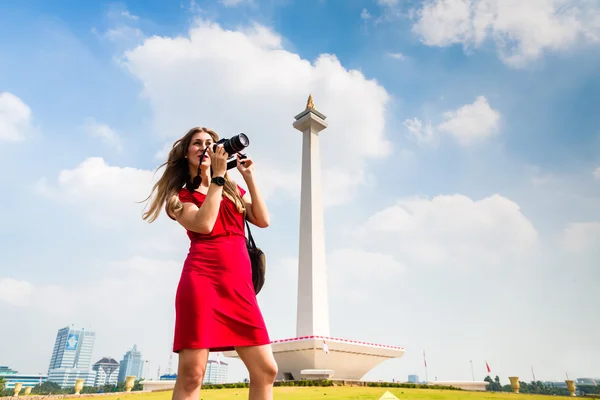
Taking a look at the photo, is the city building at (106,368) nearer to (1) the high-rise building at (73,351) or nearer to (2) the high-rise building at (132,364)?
(2) the high-rise building at (132,364)

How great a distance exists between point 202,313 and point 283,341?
14236 millimetres

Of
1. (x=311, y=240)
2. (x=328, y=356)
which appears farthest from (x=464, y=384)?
(x=311, y=240)

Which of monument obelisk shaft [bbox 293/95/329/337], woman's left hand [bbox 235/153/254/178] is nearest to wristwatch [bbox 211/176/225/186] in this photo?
woman's left hand [bbox 235/153/254/178]

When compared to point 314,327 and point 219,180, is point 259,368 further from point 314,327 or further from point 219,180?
point 314,327

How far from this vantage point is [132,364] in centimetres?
12162

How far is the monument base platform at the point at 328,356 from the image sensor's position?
14820 mm

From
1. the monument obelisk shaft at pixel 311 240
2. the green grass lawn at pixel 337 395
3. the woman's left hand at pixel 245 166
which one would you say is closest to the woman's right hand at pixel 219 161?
the woman's left hand at pixel 245 166

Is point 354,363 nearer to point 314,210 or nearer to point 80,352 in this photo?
point 314,210

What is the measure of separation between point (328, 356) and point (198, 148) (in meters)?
14.3

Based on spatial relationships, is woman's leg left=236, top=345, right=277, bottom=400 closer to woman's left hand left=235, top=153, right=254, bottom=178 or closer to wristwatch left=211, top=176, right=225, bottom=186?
wristwatch left=211, top=176, right=225, bottom=186

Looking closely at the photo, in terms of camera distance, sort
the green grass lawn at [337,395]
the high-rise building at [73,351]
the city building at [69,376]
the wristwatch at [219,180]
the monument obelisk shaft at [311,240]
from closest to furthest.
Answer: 1. the wristwatch at [219,180]
2. the green grass lawn at [337,395]
3. the monument obelisk shaft at [311,240]
4. the city building at [69,376]
5. the high-rise building at [73,351]

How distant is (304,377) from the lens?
14.6 metres

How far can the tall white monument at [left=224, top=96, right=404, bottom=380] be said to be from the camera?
15.1 metres

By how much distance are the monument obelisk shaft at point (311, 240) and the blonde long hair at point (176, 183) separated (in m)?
14.6
